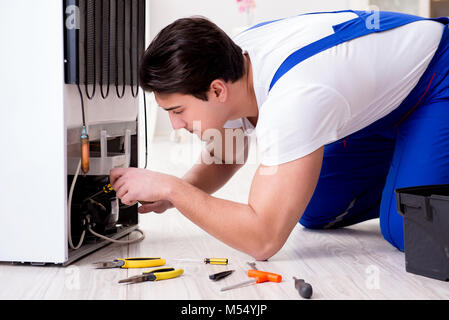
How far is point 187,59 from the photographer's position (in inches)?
49.4

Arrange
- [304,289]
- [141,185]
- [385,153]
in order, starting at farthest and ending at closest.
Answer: [385,153] → [141,185] → [304,289]

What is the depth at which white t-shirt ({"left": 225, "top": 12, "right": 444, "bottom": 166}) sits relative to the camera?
1187 millimetres

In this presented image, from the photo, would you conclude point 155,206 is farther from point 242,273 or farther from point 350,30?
point 350,30

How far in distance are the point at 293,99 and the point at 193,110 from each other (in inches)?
10.3

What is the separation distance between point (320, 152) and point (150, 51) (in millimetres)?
442

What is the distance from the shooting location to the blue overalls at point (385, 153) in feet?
4.58

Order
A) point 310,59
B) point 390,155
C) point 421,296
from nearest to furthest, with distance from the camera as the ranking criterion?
point 421,296, point 310,59, point 390,155

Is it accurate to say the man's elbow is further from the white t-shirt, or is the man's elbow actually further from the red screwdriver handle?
the white t-shirt

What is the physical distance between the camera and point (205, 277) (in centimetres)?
126

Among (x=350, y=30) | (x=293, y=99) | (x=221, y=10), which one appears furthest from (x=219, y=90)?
(x=221, y=10)

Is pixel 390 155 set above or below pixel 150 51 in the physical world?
below

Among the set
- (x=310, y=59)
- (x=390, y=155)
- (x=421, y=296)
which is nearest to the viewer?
(x=421, y=296)

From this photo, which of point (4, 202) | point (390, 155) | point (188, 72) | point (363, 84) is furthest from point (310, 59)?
point (4, 202)

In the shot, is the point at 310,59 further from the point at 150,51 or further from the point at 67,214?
the point at 67,214
